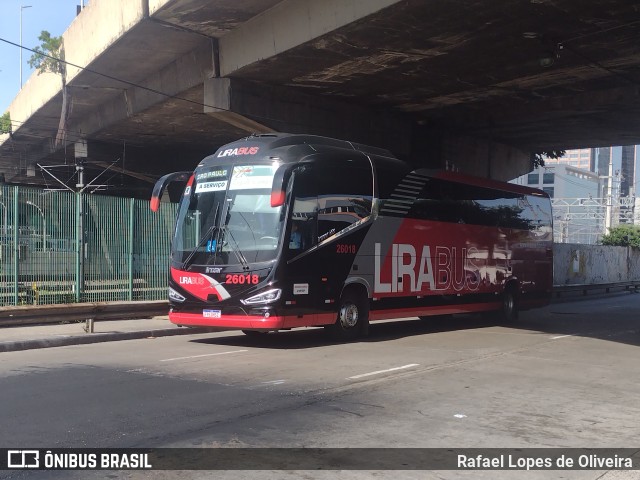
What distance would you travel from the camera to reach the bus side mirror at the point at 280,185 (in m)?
12.2

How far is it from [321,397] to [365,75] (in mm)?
13152

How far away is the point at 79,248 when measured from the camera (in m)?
18.1

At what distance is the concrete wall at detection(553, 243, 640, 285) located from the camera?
37.2 meters

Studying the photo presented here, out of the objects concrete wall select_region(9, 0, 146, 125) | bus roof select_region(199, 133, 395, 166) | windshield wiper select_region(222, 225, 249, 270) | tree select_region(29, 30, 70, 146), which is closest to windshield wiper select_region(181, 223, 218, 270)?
windshield wiper select_region(222, 225, 249, 270)

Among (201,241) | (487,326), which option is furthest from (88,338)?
(487,326)

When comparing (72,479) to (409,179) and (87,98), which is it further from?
(87,98)

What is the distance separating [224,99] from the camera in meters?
19.8

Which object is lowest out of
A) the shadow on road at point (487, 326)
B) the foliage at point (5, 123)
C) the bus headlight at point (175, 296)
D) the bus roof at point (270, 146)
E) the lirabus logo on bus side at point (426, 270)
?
the shadow on road at point (487, 326)

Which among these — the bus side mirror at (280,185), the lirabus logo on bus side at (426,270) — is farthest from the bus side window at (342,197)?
the lirabus logo on bus side at (426,270)

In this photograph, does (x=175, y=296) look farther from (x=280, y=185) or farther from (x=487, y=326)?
(x=487, y=326)

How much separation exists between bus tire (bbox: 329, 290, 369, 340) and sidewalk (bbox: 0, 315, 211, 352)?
163 inches

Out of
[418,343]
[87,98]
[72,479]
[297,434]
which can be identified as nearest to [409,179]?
[418,343]

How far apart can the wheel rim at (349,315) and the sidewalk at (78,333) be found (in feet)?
13.7

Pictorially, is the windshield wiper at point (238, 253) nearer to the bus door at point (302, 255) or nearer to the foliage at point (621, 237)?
the bus door at point (302, 255)
